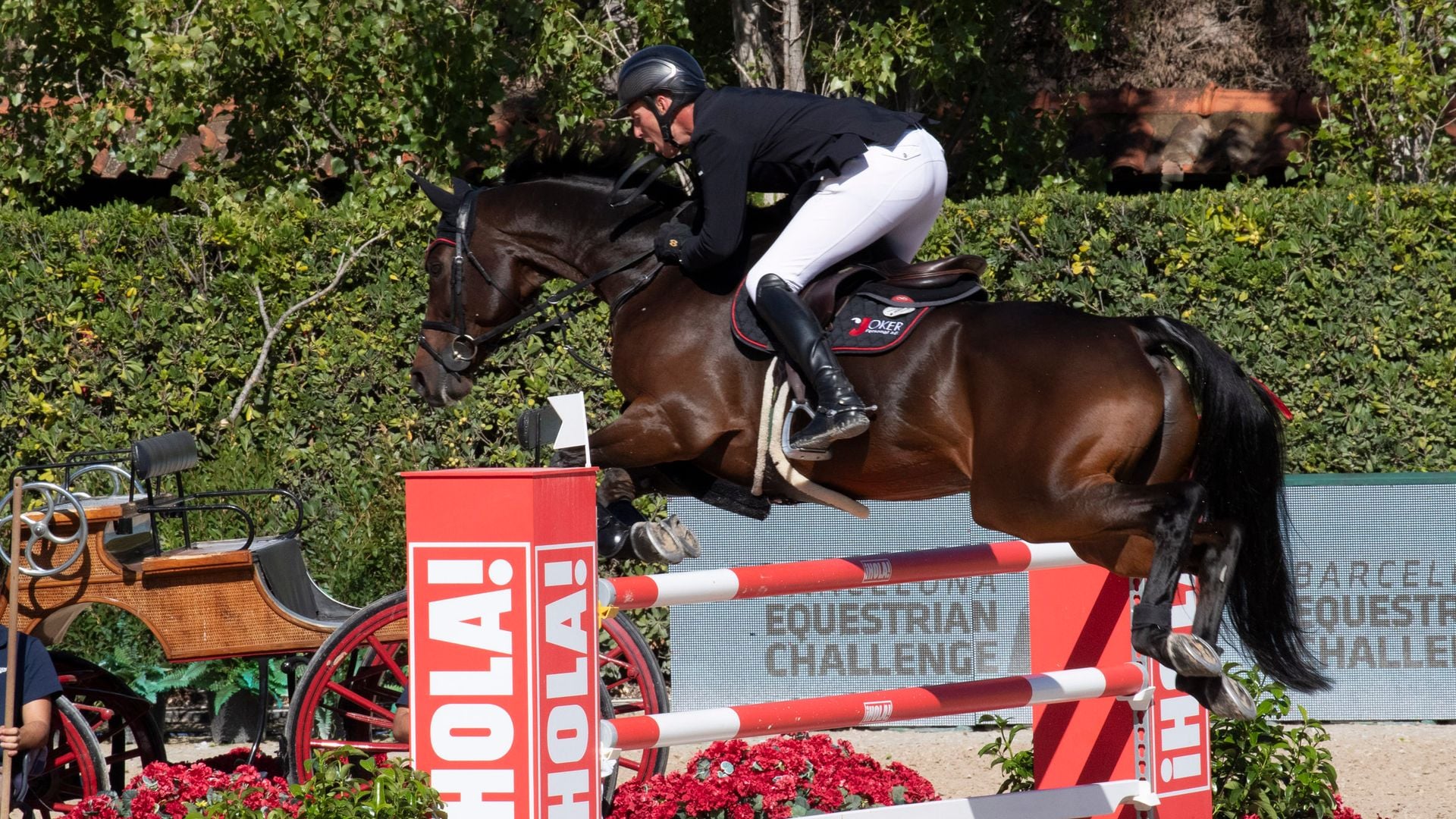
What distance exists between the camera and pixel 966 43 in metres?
7.99

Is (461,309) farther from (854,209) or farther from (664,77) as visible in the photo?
(854,209)

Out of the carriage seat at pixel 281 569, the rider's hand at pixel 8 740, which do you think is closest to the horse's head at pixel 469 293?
the carriage seat at pixel 281 569

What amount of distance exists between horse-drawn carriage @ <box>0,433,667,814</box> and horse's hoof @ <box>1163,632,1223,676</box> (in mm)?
1755

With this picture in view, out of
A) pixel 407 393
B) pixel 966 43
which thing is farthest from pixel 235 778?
pixel 966 43

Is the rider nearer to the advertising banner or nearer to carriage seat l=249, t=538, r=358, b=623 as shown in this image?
carriage seat l=249, t=538, r=358, b=623

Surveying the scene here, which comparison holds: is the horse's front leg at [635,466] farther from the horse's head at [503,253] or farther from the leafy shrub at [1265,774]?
the leafy shrub at [1265,774]

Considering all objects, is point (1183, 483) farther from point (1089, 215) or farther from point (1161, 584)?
point (1089, 215)

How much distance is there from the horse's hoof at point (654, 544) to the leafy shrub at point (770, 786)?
49 cm

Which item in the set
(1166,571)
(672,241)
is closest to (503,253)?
(672,241)

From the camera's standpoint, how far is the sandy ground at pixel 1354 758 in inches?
211

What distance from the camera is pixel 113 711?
4801 mm

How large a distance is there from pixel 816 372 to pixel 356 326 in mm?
4078

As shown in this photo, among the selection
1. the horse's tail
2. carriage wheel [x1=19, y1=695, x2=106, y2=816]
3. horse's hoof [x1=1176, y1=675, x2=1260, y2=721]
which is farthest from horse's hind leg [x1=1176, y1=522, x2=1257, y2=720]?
carriage wheel [x1=19, y1=695, x2=106, y2=816]

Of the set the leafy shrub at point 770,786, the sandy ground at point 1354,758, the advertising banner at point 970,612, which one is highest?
the leafy shrub at point 770,786
